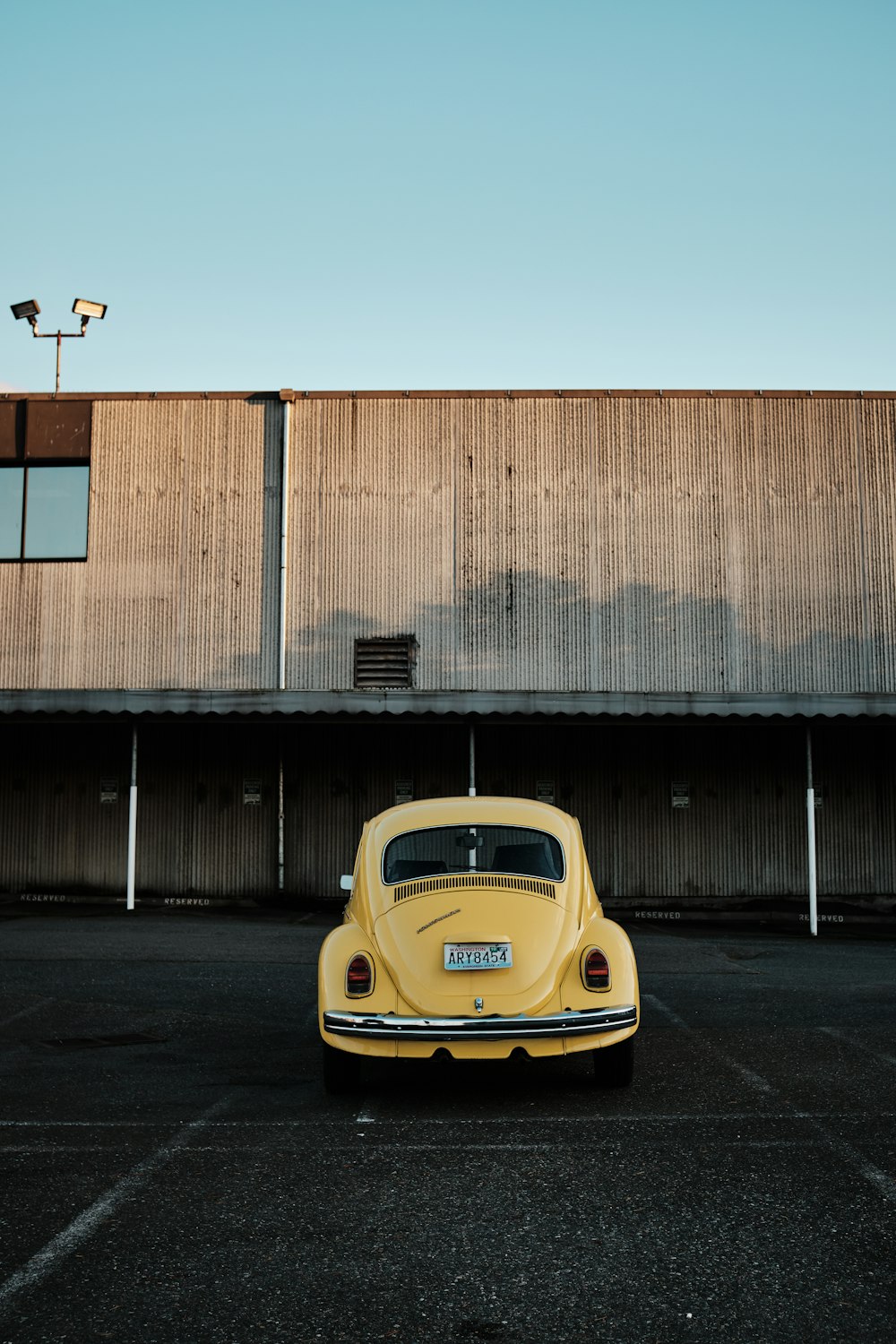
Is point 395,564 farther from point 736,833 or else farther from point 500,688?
point 736,833

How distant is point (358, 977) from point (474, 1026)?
698mm

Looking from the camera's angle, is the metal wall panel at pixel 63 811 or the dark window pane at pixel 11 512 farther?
Result: the dark window pane at pixel 11 512

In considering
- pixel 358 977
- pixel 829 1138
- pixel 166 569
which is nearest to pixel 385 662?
pixel 166 569

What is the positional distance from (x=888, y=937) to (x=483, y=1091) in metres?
11.7

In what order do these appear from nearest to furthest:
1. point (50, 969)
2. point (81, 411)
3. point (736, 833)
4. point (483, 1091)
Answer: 1. point (483, 1091)
2. point (50, 969)
3. point (736, 833)
4. point (81, 411)

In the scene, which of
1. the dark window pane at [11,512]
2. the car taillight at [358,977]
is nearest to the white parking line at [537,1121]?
the car taillight at [358,977]

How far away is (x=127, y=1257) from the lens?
4316 mm

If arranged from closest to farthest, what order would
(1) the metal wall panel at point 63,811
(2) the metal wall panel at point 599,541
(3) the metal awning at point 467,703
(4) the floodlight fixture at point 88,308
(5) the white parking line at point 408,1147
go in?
(5) the white parking line at point 408,1147
(3) the metal awning at point 467,703
(1) the metal wall panel at point 63,811
(2) the metal wall panel at point 599,541
(4) the floodlight fixture at point 88,308

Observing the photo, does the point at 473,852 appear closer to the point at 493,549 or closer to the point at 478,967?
the point at 478,967

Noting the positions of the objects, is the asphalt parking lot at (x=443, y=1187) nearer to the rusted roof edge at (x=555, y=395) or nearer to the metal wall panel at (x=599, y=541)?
the metal wall panel at (x=599, y=541)

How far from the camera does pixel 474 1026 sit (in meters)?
6.48

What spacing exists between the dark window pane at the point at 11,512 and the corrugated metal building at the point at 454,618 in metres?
0.06

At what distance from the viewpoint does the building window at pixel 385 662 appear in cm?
2216

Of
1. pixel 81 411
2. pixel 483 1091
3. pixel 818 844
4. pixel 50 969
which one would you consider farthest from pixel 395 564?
pixel 483 1091
